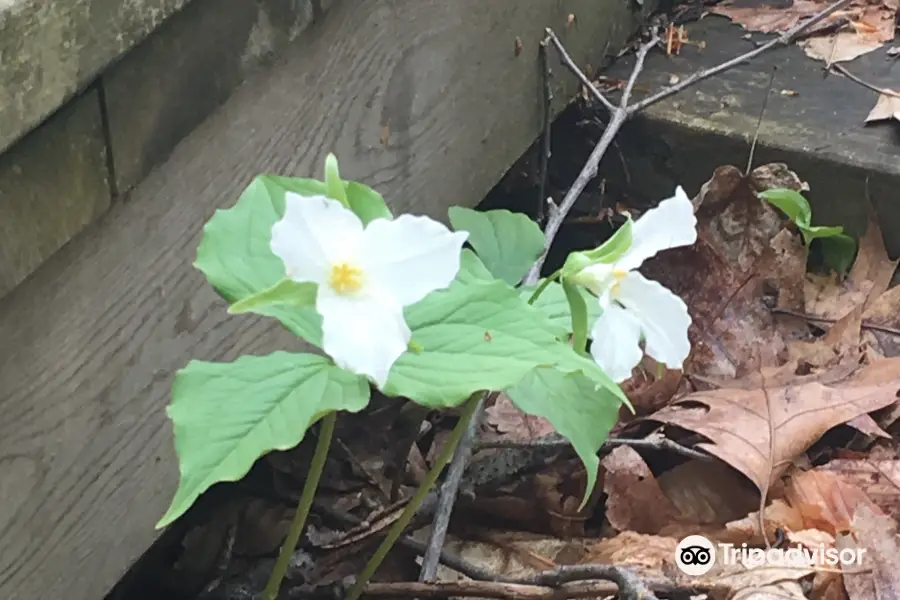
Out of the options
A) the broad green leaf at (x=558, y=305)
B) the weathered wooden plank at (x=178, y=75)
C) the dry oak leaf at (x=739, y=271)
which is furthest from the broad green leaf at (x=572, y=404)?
the dry oak leaf at (x=739, y=271)

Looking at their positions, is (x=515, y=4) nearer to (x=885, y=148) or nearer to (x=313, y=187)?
(x=885, y=148)

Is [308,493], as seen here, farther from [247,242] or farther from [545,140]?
[545,140]

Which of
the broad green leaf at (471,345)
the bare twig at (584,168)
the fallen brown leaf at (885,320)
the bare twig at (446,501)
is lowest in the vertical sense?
the fallen brown leaf at (885,320)

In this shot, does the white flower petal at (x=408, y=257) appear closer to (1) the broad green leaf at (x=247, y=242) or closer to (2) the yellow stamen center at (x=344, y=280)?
(2) the yellow stamen center at (x=344, y=280)

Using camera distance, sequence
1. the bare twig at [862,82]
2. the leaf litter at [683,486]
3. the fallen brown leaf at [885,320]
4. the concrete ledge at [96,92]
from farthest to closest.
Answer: the bare twig at [862,82], the fallen brown leaf at [885,320], the leaf litter at [683,486], the concrete ledge at [96,92]

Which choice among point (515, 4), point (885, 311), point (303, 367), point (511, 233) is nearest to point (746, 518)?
point (511, 233)

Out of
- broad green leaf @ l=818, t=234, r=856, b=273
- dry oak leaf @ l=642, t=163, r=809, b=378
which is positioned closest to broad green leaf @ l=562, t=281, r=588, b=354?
dry oak leaf @ l=642, t=163, r=809, b=378
